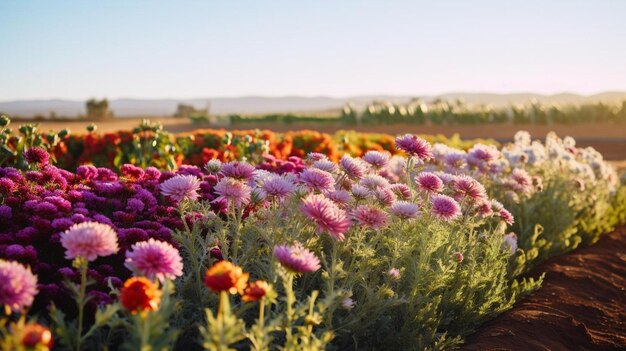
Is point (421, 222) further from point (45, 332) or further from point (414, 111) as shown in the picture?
point (414, 111)

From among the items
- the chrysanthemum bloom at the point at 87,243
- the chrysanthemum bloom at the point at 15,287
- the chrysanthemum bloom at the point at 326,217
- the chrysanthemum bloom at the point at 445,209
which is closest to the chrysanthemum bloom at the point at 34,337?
the chrysanthemum bloom at the point at 15,287

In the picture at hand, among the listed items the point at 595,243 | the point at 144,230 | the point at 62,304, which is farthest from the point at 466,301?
the point at 595,243

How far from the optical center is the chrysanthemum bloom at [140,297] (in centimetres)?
176

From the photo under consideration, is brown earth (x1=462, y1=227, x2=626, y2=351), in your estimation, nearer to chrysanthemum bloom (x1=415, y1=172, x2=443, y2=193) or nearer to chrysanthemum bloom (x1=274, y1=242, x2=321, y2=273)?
chrysanthemum bloom (x1=415, y1=172, x2=443, y2=193)

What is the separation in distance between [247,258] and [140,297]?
1.38m

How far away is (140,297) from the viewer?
177 cm

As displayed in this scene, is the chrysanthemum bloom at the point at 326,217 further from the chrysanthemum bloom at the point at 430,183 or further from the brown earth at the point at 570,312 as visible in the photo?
the brown earth at the point at 570,312

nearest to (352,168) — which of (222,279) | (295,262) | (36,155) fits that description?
(295,262)

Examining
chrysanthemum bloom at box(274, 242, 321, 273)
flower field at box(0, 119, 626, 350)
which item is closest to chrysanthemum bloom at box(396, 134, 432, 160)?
flower field at box(0, 119, 626, 350)

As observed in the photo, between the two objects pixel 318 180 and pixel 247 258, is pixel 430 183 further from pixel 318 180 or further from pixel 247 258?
pixel 247 258

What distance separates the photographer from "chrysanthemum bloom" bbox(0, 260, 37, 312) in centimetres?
176

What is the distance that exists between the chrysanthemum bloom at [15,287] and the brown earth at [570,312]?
95.5 inches

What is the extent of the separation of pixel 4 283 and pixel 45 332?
0.76 feet

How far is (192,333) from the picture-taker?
2.81 metres
